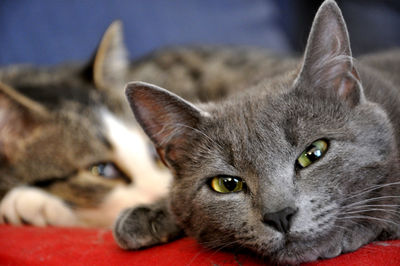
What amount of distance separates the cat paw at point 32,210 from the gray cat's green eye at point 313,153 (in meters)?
0.90

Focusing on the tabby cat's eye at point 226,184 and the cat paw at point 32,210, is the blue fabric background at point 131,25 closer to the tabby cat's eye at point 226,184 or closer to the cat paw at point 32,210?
the cat paw at point 32,210

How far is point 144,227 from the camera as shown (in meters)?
1.11

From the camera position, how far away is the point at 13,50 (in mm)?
2348

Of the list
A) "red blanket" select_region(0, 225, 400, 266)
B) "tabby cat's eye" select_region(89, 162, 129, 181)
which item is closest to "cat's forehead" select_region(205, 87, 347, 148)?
"red blanket" select_region(0, 225, 400, 266)

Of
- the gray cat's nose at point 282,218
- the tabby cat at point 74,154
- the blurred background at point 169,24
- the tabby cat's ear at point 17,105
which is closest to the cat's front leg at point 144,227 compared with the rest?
the tabby cat at point 74,154

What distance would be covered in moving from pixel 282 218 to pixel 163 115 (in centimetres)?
44

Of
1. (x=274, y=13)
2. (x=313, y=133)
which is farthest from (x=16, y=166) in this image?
(x=274, y=13)

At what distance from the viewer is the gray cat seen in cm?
90

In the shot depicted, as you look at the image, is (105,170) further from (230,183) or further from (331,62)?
(331,62)

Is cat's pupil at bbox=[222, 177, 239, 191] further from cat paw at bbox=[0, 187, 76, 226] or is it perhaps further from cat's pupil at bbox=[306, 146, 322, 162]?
cat paw at bbox=[0, 187, 76, 226]

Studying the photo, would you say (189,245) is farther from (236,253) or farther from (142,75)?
(142,75)

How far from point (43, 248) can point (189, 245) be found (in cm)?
41

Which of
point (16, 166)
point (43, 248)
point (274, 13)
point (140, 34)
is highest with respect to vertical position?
point (274, 13)

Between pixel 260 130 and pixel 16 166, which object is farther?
A: pixel 16 166
